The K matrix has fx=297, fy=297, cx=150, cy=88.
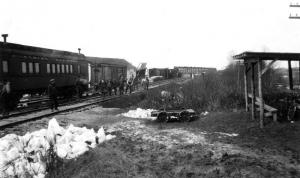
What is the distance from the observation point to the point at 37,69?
1856cm

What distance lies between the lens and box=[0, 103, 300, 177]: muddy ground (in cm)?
607

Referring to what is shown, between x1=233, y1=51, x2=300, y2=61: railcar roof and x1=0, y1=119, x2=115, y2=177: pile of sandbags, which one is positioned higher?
x1=233, y1=51, x2=300, y2=61: railcar roof

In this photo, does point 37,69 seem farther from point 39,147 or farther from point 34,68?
point 39,147

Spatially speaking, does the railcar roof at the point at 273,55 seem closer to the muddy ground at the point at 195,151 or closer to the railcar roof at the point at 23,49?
the muddy ground at the point at 195,151

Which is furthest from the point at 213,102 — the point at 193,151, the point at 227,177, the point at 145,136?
the point at 227,177

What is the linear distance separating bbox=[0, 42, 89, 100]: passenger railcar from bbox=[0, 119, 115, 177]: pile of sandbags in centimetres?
830

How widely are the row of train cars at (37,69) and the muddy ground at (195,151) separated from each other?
6.04m

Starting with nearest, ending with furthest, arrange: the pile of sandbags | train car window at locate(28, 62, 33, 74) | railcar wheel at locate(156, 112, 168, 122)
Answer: the pile of sandbags, railcar wheel at locate(156, 112, 168, 122), train car window at locate(28, 62, 33, 74)

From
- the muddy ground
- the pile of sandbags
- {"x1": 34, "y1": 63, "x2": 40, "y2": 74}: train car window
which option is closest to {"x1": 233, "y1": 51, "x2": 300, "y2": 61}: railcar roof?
the muddy ground

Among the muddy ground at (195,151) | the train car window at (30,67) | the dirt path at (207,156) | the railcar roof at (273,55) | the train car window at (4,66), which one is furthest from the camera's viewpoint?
the train car window at (30,67)

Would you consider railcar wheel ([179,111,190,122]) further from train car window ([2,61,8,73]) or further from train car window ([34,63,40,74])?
train car window ([34,63,40,74])

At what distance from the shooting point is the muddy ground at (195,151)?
19.9 feet

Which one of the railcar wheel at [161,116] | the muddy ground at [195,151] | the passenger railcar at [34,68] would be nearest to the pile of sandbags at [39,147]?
the muddy ground at [195,151]

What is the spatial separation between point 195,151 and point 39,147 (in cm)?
400
